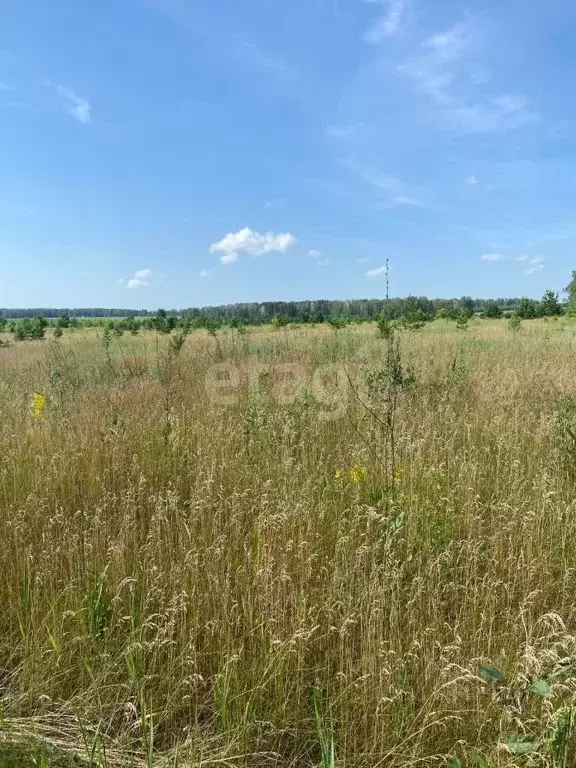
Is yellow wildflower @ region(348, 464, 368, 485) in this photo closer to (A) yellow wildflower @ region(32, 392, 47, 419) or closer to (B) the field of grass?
(B) the field of grass

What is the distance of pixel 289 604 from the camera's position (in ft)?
6.22

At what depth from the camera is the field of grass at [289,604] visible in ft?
4.60

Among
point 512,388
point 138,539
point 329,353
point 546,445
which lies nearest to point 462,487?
point 546,445

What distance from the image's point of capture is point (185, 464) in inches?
136

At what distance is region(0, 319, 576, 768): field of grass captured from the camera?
1.40m

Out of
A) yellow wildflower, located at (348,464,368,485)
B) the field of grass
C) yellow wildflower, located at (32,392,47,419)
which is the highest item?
yellow wildflower, located at (32,392,47,419)

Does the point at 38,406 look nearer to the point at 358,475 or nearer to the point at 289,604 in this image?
the point at 358,475

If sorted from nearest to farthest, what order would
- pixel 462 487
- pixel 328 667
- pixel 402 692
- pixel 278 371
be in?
pixel 402 692
pixel 328 667
pixel 462 487
pixel 278 371

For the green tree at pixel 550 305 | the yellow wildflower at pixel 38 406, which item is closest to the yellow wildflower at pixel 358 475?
the yellow wildflower at pixel 38 406

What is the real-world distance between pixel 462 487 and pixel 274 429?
171 cm

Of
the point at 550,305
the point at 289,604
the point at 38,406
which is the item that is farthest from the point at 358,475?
the point at 550,305

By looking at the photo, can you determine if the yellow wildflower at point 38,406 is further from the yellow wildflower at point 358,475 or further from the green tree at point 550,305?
the green tree at point 550,305

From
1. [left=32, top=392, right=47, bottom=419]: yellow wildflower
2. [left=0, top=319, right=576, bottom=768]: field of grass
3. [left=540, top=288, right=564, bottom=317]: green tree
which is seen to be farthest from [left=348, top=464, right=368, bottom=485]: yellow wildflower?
[left=540, top=288, right=564, bottom=317]: green tree

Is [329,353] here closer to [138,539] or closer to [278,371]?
[278,371]
